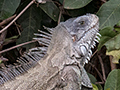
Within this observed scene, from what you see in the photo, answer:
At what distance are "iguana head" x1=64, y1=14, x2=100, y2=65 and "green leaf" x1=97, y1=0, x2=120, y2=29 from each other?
0.32 metres

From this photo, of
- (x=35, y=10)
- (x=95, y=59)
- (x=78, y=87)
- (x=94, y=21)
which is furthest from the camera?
(x=95, y=59)

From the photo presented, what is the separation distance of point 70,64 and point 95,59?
1.51m

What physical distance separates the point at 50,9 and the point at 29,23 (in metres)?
0.38

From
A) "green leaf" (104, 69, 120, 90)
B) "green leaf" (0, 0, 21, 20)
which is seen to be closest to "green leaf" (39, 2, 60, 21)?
"green leaf" (0, 0, 21, 20)

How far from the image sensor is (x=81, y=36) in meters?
2.02

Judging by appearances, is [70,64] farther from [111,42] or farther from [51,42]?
[111,42]

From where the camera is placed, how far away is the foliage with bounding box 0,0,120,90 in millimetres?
2363

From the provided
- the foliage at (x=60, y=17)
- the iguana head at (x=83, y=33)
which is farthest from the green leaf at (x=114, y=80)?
the iguana head at (x=83, y=33)

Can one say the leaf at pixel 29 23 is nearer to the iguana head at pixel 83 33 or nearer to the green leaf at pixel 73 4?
the green leaf at pixel 73 4

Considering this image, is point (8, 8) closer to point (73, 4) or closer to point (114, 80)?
point (73, 4)

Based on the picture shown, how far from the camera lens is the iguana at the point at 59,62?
1.85 m

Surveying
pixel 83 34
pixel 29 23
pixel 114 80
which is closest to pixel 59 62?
pixel 83 34

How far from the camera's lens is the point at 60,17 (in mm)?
2695

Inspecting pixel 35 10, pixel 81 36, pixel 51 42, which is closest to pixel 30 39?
pixel 35 10
